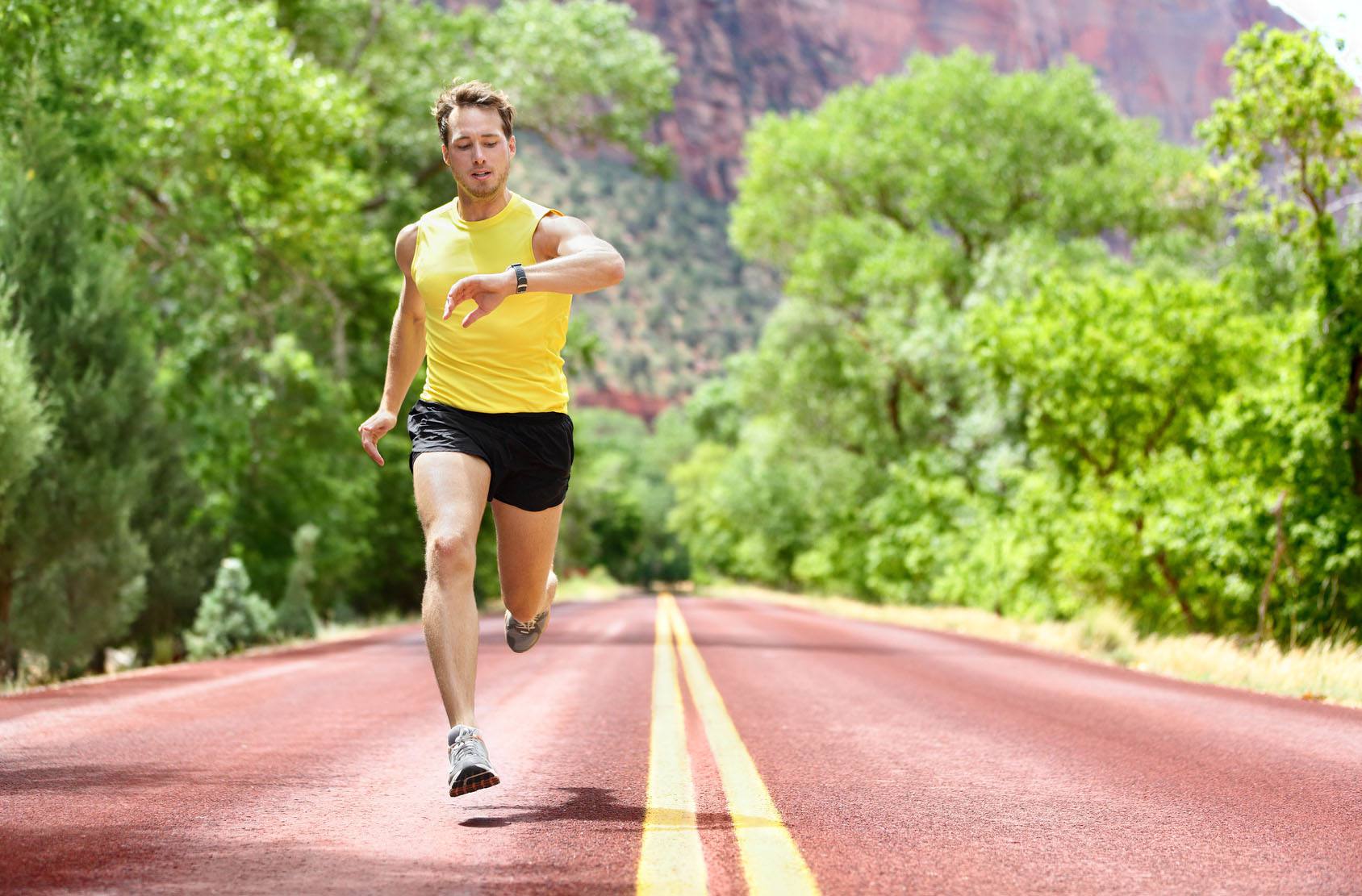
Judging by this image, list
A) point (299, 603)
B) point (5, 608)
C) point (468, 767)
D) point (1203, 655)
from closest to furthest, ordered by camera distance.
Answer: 1. point (468, 767)
2. point (5, 608)
3. point (1203, 655)
4. point (299, 603)

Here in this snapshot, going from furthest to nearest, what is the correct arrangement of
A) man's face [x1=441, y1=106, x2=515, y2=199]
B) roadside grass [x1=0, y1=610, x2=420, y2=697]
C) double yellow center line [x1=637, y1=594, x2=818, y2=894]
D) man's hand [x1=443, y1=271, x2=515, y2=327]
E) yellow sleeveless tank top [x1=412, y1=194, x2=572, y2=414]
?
roadside grass [x1=0, y1=610, x2=420, y2=697] → yellow sleeveless tank top [x1=412, y1=194, x2=572, y2=414] → man's face [x1=441, y1=106, x2=515, y2=199] → man's hand [x1=443, y1=271, x2=515, y2=327] → double yellow center line [x1=637, y1=594, x2=818, y2=894]

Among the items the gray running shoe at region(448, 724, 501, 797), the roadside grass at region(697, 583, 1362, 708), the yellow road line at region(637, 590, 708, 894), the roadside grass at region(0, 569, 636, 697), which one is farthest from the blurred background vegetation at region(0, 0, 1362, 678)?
the gray running shoe at region(448, 724, 501, 797)

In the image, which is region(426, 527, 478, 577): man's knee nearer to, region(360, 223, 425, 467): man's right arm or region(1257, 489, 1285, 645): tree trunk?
region(360, 223, 425, 467): man's right arm

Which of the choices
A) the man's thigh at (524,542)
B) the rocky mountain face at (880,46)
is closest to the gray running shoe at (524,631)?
the man's thigh at (524,542)

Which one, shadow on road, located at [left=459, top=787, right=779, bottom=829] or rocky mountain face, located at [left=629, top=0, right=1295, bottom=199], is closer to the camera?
shadow on road, located at [left=459, top=787, right=779, bottom=829]

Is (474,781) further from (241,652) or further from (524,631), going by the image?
(241,652)

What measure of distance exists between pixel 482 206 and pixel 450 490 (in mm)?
1025

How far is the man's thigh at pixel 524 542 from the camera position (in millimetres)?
5043

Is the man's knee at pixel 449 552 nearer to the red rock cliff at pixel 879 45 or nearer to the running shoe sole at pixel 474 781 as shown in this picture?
the running shoe sole at pixel 474 781

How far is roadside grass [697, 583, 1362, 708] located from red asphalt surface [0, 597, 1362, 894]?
1.17m

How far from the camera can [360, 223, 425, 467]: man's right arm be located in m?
5.12

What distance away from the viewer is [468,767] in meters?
4.22

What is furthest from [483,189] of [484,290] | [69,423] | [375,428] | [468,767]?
[69,423]

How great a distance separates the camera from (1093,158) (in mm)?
32156
